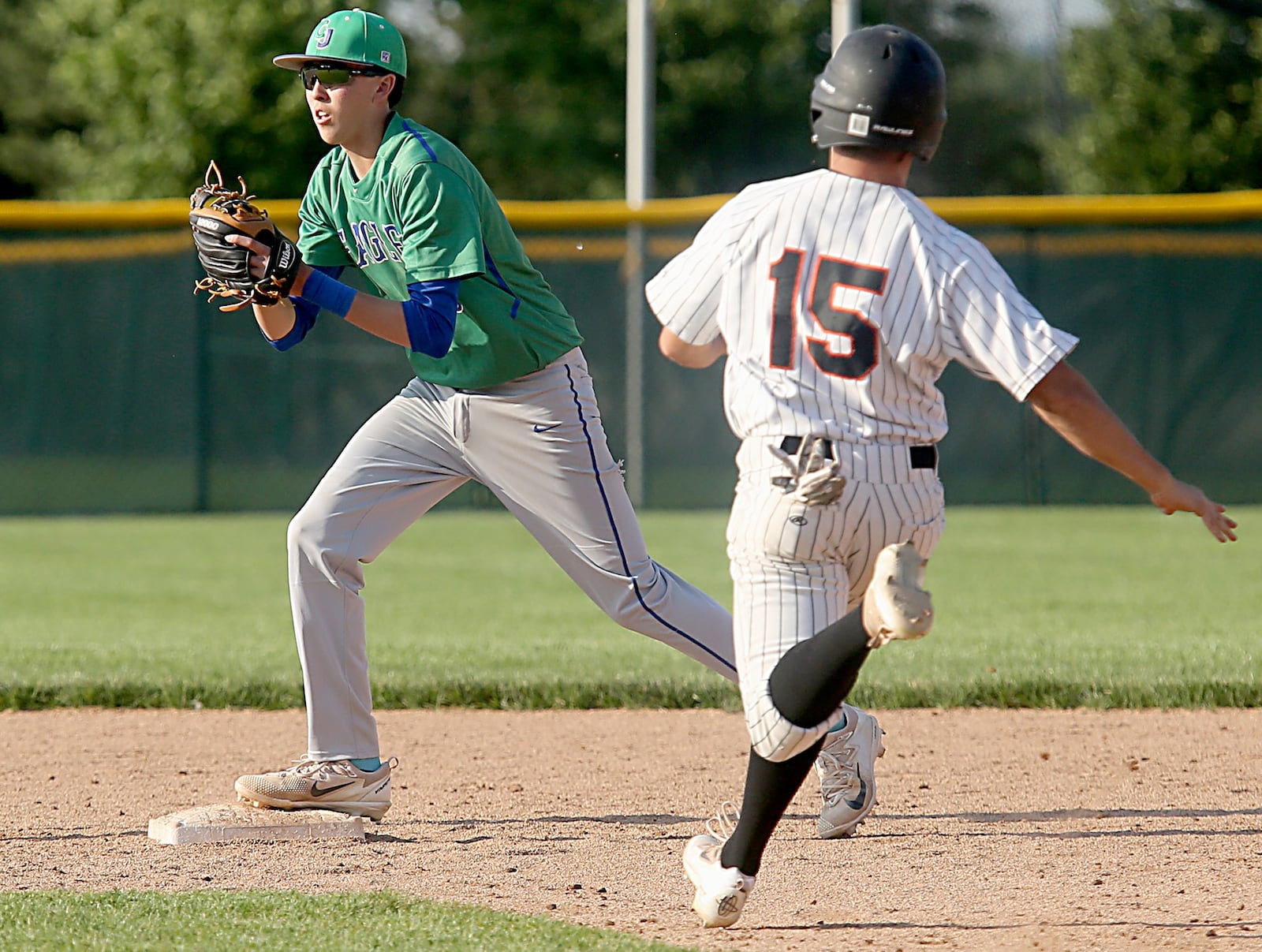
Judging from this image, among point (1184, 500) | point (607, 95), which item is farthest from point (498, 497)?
point (607, 95)

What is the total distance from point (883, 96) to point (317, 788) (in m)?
2.04

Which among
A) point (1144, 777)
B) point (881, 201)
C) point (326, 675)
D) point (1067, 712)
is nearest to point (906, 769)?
point (1144, 777)

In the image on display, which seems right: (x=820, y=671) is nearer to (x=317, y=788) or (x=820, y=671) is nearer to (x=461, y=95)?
(x=317, y=788)

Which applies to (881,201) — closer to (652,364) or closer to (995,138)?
(652,364)

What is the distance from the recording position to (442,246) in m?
3.51

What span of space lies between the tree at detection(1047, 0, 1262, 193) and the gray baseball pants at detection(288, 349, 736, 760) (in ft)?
54.4

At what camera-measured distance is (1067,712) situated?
543 centimetres

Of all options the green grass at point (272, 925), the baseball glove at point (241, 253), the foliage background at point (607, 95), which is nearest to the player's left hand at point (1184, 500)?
the green grass at point (272, 925)

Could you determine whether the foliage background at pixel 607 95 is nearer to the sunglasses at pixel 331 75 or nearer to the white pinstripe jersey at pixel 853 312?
the sunglasses at pixel 331 75

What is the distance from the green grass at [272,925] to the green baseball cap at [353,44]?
1.81 meters

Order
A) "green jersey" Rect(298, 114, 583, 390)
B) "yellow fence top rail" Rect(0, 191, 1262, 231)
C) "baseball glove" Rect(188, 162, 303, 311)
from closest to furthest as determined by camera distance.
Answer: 1. "baseball glove" Rect(188, 162, 303, 311)
2. "green jersey" Rect(298, 114, 583, 390)
3. "yellow fence top rail" Rect(0, 191, 1262, 231)

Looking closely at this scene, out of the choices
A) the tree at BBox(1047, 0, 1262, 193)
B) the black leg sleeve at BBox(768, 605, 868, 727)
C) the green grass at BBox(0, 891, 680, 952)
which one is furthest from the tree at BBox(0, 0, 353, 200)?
the black leg sleeve at BBox(768, 605, 868, 727)

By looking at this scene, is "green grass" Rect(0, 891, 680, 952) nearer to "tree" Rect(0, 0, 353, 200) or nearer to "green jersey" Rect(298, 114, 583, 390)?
"green jersey" Rect(298, 114, 583, 390)

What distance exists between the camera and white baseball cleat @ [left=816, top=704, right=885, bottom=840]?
3689 millimetres
